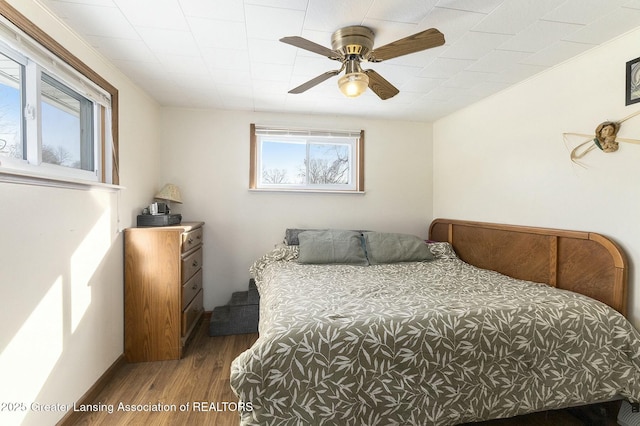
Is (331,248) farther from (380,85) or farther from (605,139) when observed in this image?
(605,139)

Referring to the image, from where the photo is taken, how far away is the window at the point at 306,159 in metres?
2.98

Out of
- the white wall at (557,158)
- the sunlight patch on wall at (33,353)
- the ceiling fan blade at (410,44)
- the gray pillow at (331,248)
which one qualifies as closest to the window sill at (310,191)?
the gray pillow at (331,248)

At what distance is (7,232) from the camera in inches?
43.6

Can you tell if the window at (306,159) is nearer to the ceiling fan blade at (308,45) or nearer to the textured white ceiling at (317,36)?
the textured white ceiling at (317,36)

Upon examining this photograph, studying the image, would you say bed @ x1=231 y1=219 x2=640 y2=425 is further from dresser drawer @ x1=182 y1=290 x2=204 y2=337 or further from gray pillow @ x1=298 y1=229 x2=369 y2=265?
dresser drawer @ x1=182 y1=290 x2=204 y2=337

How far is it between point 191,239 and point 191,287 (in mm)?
429

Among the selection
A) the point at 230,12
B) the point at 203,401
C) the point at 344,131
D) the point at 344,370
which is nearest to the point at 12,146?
the point at 230,12

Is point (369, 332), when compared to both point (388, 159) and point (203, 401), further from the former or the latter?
point (388, 159)

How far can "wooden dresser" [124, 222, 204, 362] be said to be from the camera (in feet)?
6.80

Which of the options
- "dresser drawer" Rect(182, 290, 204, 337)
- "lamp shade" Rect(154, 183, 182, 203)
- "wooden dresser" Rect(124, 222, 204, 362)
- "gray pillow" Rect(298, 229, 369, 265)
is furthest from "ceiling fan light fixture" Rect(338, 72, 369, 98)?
"dresser drawer" Rect(182, 290, 204, 337)

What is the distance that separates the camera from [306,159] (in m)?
3.11

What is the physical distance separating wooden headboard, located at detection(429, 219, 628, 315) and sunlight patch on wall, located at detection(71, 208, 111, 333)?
3013 millimetres

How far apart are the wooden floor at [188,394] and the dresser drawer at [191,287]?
0.41 metres

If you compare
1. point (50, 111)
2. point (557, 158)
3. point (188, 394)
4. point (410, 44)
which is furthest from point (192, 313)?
point (557, 158)
